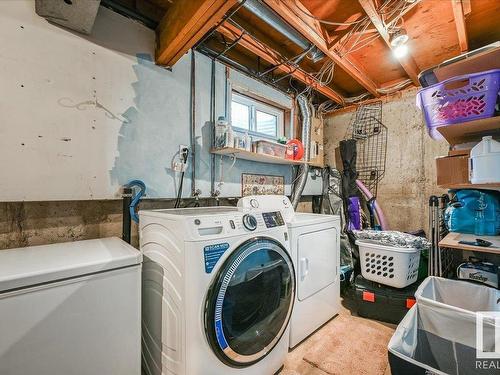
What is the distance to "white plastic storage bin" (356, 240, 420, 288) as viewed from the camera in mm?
2006

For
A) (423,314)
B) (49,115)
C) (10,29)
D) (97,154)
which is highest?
(10,29)

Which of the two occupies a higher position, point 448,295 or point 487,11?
point 487,11

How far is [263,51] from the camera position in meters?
2.11

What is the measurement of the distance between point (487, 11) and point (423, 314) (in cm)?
229

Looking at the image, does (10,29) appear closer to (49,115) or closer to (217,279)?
(49,115)

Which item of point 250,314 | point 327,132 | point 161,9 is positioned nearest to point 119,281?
point 250,314

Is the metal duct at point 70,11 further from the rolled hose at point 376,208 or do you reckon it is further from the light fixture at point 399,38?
the rolled hose at point 376,208

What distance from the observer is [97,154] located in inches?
59.2

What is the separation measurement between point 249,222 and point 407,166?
253 centimetres

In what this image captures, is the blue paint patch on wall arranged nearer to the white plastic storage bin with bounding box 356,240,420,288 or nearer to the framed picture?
the framed picture

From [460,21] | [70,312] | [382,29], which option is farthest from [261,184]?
[460,21]

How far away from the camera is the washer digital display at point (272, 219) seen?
1430 millimetres

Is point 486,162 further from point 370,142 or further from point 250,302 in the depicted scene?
point 250,302

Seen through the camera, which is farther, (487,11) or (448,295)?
(487,11)
